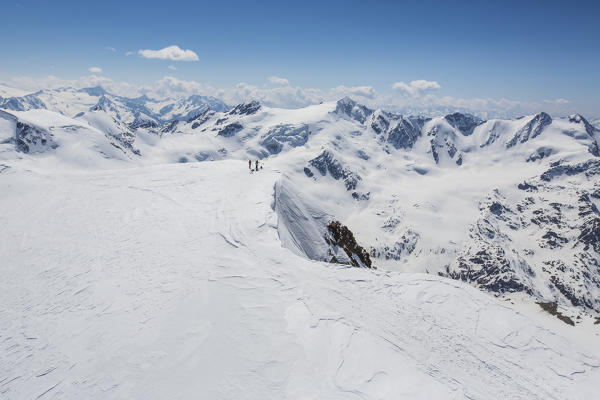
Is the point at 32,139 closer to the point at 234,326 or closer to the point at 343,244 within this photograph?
the point at 343,244

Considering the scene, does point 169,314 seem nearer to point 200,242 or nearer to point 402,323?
point 200,242

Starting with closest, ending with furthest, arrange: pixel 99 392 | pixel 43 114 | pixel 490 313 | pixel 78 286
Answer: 1. pixel 99 392
2. pixel 78 286
3. pixel 490 313
4. pixel 43 114

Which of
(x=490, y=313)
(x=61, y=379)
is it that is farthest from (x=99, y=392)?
(x=490, y=313)

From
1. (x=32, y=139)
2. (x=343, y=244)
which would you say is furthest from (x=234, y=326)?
(x=32, y=139)

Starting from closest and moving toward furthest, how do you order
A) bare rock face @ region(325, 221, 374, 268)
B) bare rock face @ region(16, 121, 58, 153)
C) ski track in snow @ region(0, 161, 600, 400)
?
1. ski track in snow @ region(0, 161, 600, 400)
2. bare rock face @ region(325, 221, 374, 268)
3. bare rock face @ region(16, 121, 58, 153)

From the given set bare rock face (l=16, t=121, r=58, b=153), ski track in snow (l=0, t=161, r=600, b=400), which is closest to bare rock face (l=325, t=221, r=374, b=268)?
ski track in snow (l=0, t=161, r=600, b=400)

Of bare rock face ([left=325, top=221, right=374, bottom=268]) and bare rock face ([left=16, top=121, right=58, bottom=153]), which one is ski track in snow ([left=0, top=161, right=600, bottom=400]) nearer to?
bare rock face ([left=325, top=221, right=374, bottom=268])

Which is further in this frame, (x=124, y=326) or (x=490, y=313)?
(x=490, y=313)
